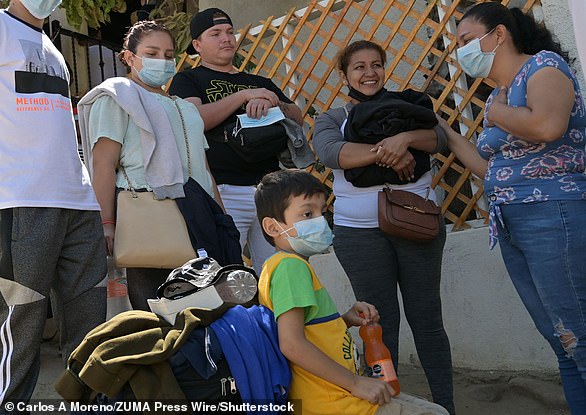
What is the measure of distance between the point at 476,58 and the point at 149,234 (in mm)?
1427

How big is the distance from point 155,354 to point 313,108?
131 inches

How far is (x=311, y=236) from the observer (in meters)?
2.63

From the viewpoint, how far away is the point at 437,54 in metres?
4.65

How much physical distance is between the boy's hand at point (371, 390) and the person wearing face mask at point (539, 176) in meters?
0.82

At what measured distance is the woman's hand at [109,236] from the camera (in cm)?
322

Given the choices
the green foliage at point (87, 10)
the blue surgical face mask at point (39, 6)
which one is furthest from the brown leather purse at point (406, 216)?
the green foliage at point (87, 10)

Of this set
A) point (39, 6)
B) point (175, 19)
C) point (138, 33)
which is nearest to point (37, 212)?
point (39, 6)

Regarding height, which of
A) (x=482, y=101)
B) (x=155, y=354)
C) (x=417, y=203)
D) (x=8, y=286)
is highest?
(x=482, y=101)

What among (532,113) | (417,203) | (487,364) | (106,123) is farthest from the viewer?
(487,364)

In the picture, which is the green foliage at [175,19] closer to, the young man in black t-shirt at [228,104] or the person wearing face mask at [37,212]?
the young man in black t-shirt at [228,104]

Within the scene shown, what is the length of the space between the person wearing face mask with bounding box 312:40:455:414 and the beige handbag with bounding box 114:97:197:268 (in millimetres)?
769

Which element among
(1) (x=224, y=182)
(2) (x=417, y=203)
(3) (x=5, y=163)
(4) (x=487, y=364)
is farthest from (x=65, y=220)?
(4) (x=487, y=364)

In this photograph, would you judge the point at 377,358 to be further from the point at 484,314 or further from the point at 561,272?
the point at 484,314

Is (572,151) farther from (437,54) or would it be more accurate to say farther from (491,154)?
(437,54)
